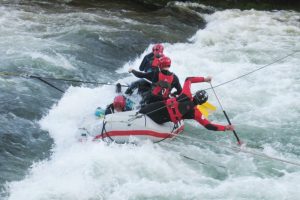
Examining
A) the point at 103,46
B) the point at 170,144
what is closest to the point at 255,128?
the point at 170,144

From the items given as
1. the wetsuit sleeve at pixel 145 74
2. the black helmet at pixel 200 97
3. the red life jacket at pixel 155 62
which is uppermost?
the red life jacket at pixel 155 62

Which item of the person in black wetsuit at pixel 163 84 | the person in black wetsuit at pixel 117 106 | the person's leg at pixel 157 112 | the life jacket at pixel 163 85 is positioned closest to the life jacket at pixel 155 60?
the person in black wetsuit at pixel 163 84

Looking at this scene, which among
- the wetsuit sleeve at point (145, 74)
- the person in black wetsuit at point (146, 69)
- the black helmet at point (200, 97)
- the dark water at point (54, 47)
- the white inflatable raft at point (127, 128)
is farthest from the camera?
the person in black wetsuit at point (146, 69)

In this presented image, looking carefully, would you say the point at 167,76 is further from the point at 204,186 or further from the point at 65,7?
the point at 65,7

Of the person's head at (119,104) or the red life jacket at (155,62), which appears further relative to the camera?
the red life jacket at (155,62)

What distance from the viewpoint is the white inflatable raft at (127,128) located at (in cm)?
798

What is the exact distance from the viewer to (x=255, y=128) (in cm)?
936

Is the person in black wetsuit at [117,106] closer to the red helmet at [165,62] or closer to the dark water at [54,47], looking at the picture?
the red helmet at [165,62]

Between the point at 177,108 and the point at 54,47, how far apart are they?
242 inches

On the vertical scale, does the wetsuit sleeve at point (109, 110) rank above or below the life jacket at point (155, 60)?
below

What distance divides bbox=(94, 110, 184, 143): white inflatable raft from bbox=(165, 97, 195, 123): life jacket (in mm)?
382

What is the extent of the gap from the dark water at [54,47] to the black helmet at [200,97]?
271cm

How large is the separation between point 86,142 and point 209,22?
36.0 ft

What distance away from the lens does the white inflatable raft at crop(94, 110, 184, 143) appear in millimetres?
7977
